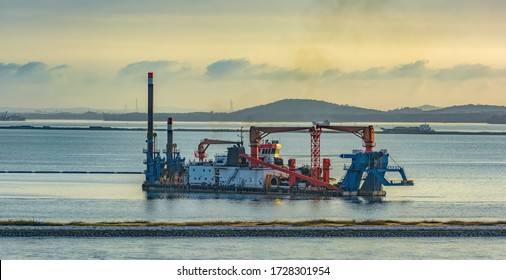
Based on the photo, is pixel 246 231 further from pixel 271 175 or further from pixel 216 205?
pixel 271 175

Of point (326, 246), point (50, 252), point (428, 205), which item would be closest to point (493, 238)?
point (326, 246)

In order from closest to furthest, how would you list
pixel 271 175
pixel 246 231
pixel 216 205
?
pixel 246 231 → pixel 216 205 → pixel 271 175

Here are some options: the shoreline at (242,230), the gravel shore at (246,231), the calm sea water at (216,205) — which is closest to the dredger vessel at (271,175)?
the calm sea water at (216,205)

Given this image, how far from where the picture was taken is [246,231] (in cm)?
4734

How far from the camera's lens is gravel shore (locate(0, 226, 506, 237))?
46.9m

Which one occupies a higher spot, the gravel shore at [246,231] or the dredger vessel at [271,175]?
the dredger vessel at [271,175]

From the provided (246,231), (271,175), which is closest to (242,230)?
(246,231)

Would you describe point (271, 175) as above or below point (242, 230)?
above

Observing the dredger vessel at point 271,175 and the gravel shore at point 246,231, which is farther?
the dredger vessel at point 271,175

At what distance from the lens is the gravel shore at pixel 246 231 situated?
46.9 metres

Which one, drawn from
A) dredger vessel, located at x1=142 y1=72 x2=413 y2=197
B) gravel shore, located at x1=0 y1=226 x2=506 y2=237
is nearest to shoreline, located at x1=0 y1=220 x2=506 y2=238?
gravel shore, located at x1=0 y1=226 x2=506 y2=237

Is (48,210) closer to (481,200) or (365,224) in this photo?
(365,224)

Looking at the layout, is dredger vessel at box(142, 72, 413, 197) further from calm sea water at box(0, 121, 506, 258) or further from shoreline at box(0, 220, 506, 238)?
shoreline at box(0, 220, 506, 238)

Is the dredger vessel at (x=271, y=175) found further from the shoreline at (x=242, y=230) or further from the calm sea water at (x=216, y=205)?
the shoreline at (x=242, y=230)
